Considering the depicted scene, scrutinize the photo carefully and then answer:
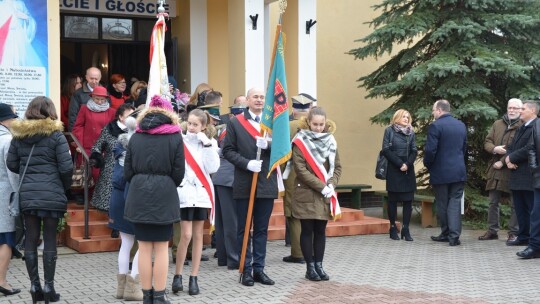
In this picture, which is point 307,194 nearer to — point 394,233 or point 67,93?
point 394,233

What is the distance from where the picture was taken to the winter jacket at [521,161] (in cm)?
1059

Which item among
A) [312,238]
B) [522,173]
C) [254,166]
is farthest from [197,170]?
[522,173]

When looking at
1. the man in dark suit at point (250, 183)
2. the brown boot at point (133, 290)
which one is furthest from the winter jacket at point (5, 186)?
the man in dark suit at point (250, 183)

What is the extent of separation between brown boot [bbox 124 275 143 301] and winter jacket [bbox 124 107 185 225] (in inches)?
36.5

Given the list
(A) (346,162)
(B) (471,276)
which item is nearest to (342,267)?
(B) (471,276)

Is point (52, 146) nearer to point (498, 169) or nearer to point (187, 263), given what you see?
point (187, 263)

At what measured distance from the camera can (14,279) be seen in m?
8.45

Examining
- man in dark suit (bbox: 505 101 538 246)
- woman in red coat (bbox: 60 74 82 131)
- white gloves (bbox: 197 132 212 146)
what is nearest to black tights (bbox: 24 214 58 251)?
white gloves (bbox: 197 132 212 146)

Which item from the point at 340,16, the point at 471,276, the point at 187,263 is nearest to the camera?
the point at 471,276

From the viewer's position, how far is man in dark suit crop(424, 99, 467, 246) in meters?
11.1

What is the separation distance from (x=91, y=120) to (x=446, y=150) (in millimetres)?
4912

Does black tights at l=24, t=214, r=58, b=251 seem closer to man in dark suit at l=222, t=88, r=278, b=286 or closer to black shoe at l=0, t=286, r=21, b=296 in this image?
black shoe at l=0, t=286, r=21, b=296

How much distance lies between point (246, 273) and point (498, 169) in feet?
16.1

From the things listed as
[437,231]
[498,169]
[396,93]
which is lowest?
[437,231]
